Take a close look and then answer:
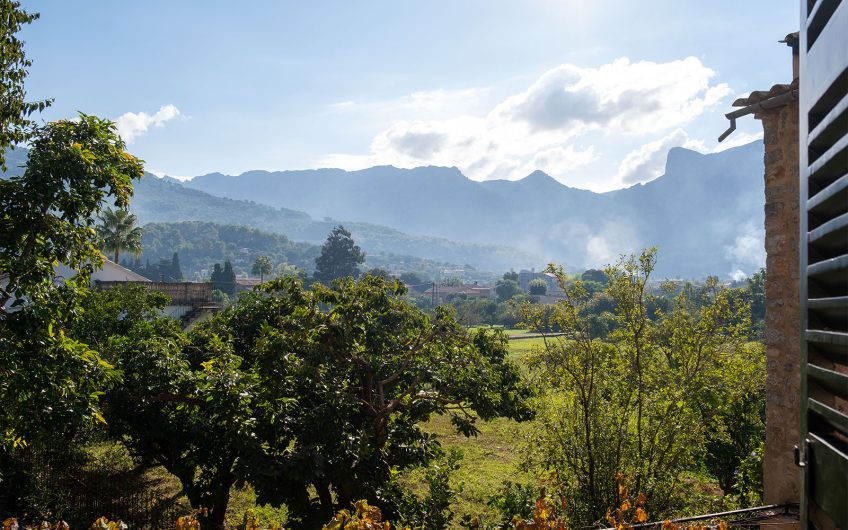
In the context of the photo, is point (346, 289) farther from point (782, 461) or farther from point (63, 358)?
point (782, 461)

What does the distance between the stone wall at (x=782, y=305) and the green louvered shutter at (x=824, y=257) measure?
579cm

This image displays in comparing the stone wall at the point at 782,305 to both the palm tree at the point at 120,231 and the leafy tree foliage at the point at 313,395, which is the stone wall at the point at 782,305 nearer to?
the leafy tree foliage at the point at 313,395

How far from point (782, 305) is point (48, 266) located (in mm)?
7383

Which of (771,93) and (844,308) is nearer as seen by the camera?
(844,308)

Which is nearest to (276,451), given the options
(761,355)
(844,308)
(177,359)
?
(177,359)

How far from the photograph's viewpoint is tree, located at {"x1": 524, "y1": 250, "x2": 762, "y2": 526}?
8.34 metres

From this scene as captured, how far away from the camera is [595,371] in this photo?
880 cm

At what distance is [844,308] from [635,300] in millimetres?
7693

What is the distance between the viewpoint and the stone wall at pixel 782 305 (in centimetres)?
644

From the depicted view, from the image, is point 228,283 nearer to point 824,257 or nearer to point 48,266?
point 48,266

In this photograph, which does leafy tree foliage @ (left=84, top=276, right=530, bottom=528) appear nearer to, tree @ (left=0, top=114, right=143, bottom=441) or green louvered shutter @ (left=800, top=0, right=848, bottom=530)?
tree @ (left=0, top=114, right=143, bottom=441)

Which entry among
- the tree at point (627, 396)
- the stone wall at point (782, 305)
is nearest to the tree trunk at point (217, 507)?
the tree at point (627, 396)

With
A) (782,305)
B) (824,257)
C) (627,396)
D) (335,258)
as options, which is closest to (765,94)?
(782,305)

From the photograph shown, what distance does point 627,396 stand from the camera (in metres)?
8.80
